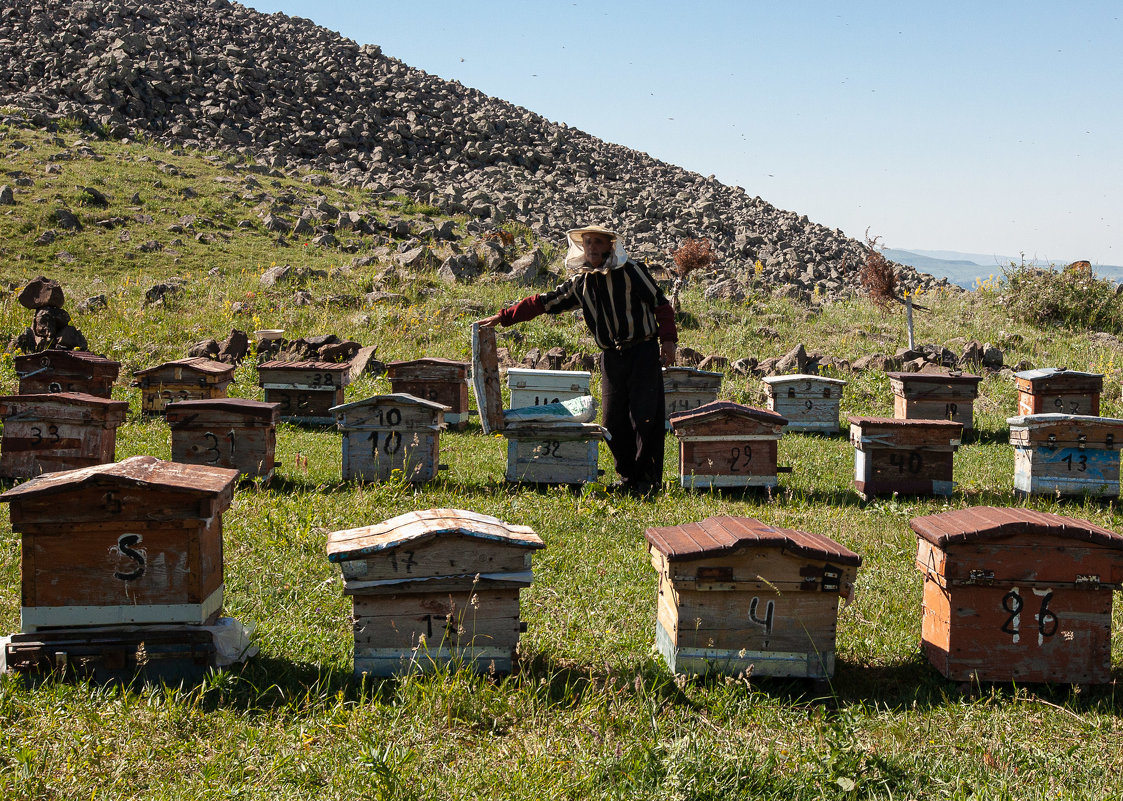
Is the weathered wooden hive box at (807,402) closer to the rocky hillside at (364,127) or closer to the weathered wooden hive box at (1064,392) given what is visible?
the weathered wooden hive box at (1064,392)

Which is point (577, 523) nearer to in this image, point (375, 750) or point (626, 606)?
point (626, 606)

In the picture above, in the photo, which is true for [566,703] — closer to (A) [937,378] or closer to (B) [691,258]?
(A) [937,378]

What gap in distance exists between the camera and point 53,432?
7.34 m

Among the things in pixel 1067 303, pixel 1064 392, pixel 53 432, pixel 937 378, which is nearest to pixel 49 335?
pixel 53 432

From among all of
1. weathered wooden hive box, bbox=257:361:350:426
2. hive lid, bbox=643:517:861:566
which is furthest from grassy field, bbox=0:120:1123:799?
weathered wooden hive box, bbox=257:361:350:426

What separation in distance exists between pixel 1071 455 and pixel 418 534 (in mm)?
6444

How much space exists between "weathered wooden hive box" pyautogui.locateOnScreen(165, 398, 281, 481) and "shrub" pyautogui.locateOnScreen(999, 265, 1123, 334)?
1606cm

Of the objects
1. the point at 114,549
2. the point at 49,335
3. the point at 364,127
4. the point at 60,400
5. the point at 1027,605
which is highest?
the point at 364,127

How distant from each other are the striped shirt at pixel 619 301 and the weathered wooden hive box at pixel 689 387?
13.5 ft

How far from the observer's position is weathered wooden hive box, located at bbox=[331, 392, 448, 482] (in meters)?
7.76

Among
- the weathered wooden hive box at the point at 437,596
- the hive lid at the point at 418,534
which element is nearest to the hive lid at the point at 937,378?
the hive lid at the point at 418,534

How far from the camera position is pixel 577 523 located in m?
6.56

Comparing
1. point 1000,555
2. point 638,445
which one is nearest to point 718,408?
point 638,445

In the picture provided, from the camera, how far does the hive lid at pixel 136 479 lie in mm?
3652
